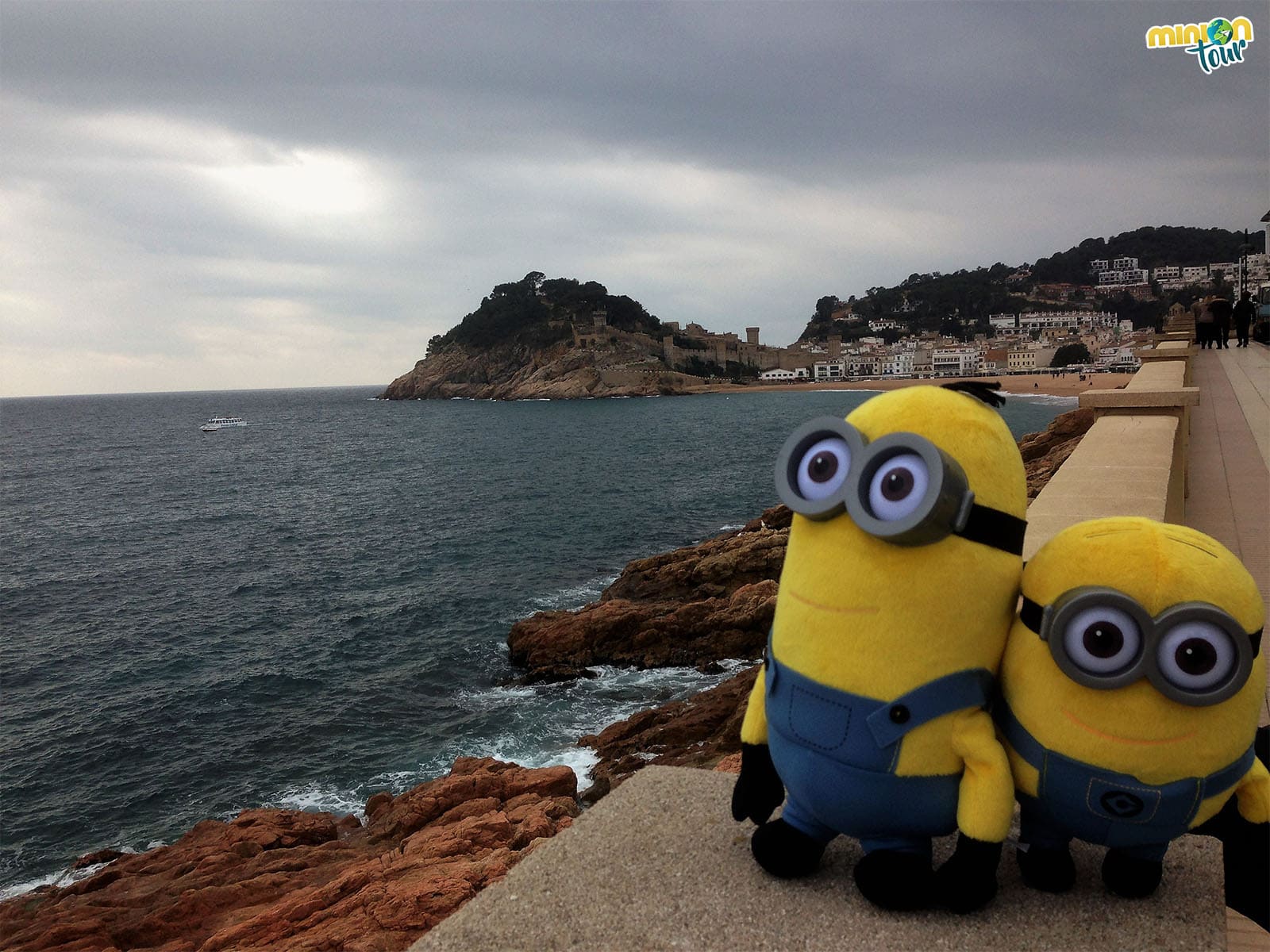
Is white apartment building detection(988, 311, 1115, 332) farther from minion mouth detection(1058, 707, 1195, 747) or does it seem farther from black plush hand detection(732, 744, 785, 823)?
minion mouth detection(1058, 707, 1195, 747)

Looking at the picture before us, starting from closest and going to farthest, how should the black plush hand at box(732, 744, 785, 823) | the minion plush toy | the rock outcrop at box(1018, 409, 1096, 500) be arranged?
the minion plush toy → the black plush hand at box(732, 744, 785, 823) → the rock outcrop at box(1018, 409, 1096, 500)

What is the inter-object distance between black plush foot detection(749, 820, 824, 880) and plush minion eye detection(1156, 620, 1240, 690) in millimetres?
1317

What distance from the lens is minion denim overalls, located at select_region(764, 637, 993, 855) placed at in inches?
101

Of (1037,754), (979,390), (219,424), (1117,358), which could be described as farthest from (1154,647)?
(219,424)

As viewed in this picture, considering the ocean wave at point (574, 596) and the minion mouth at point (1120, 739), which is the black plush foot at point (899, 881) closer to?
the minion mouth at point (1120, 739)

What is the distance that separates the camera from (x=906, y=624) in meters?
2.53

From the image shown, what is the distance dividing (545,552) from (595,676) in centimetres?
1302

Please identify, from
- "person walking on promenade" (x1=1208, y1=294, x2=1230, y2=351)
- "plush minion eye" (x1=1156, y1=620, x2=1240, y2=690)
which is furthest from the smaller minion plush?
"person walking on promenade" (x1=1208, y1=294, x2=1230, y2=351)

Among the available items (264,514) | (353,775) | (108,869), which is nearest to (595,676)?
(353,775)

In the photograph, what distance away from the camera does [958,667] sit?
2.57m

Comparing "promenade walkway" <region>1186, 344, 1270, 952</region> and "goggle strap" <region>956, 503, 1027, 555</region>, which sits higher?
"goggle strap" <region>956, 503, 1027, 555</region>

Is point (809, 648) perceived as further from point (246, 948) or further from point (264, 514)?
Answer: point (264, 514)

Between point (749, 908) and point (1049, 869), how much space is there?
3.21ft

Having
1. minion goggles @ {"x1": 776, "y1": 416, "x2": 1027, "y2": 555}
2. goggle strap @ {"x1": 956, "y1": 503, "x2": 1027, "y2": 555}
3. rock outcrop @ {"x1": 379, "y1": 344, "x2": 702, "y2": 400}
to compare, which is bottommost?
goggle strap @ {"x1": 956, "y1": 503, "x2": 1027, "y2": 555}
